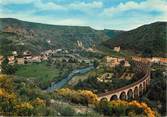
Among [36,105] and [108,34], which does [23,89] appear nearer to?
[36,105]

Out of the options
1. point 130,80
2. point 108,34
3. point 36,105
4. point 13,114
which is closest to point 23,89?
point 36,105

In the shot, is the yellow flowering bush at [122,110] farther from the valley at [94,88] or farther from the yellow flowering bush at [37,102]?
the yellow flowering bush at [37,102]

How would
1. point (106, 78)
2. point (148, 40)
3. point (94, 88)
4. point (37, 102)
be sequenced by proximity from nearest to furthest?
point (37, 102)
point (94, 88)
point (106, 78)
point (148, 40)

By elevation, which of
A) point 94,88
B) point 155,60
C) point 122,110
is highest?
point 122,110

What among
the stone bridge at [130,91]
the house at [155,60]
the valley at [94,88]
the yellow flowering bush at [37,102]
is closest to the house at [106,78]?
the valley at [94,88]

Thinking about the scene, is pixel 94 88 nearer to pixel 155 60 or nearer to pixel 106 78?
pixel 106 78

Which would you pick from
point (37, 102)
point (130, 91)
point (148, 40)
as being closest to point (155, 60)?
point (148, 40)

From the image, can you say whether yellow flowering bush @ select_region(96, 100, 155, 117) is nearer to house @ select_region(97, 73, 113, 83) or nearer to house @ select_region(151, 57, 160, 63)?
house @ select_region(97, 73, 113, 83)

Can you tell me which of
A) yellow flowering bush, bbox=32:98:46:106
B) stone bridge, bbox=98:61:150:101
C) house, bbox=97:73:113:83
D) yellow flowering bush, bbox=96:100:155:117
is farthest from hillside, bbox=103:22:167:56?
yellow flowering bush, bbox=32:98:46:106
